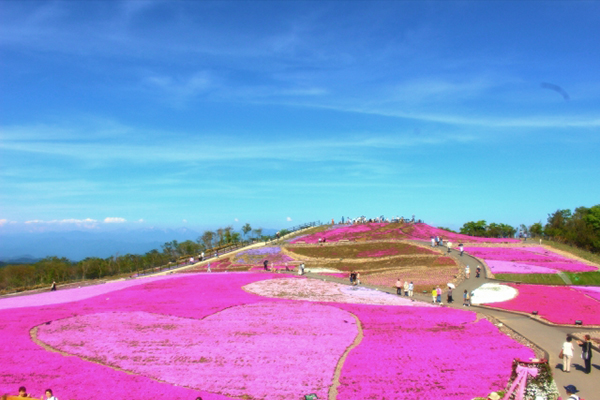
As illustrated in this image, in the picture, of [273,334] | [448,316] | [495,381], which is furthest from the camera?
[448,316]

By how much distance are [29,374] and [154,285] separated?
1026 inches

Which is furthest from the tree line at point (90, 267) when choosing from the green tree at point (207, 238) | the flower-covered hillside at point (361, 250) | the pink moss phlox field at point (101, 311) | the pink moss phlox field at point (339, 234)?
the pink moss phlox field at point (101, 311)

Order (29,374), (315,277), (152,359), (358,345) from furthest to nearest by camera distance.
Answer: (315,277) → (358,345) → (152,359) → (29,374)

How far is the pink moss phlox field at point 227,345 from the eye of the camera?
17844mm

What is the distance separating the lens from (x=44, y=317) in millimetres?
29562

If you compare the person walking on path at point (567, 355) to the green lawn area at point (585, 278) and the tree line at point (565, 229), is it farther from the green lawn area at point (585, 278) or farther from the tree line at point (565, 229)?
the tree line at point (565, 229)

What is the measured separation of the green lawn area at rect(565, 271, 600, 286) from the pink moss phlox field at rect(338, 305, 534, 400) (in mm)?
21561

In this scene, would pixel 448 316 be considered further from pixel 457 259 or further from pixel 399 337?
pixel 457 259

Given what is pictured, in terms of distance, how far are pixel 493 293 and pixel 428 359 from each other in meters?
19.3

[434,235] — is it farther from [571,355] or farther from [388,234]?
[571,355]

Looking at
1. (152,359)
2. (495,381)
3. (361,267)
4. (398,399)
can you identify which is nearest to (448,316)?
(495,381)

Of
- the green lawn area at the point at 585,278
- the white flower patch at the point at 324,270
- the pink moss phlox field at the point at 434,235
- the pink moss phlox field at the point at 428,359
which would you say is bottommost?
the pink moss phlox field at the point at 428,359

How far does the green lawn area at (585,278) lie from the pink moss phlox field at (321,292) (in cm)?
2011

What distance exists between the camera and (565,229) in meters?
96.6
